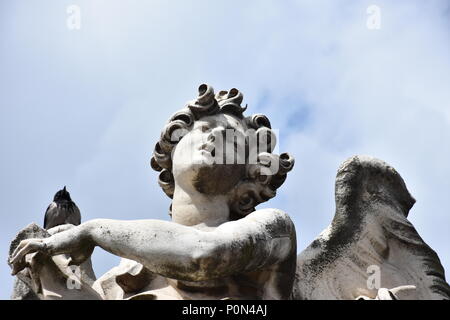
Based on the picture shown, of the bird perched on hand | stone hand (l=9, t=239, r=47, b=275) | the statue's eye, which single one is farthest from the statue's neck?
the bird perched on hand

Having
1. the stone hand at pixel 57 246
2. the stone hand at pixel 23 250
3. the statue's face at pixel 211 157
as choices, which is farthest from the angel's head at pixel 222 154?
the stone hand at pixel 23 250

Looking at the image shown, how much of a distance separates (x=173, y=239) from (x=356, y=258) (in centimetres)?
184

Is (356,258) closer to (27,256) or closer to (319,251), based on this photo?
(319,251)

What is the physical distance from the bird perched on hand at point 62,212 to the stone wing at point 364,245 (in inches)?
94.5

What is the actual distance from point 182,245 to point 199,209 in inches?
42.2

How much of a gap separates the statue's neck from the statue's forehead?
0.64 metres

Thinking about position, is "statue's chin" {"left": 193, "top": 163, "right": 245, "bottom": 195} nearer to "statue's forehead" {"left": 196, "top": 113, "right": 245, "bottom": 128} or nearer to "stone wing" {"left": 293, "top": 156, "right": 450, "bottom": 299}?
"statue's forehead" {"left": 196, "top": 113, "right": 245, "bottom": 128}

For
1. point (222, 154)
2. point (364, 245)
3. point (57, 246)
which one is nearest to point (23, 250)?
point (57, 246)

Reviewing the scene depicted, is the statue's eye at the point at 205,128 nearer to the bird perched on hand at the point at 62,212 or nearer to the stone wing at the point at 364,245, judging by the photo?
the stone wing at the point at 364,245

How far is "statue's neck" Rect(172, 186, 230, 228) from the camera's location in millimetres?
12969

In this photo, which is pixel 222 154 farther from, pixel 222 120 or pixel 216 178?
pixel 222 120

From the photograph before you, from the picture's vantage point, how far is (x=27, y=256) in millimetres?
12328

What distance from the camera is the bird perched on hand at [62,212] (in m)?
14.2
